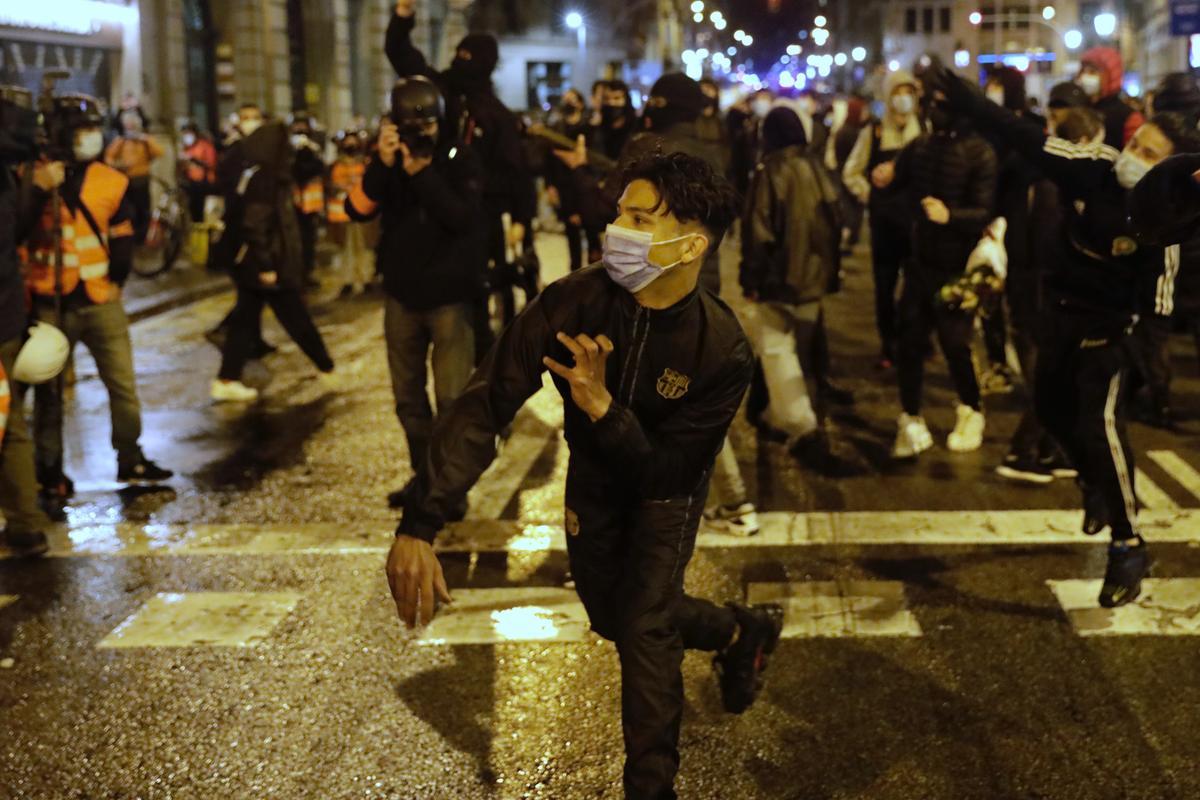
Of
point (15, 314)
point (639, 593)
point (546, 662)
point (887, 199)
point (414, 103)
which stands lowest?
point (546, 662)

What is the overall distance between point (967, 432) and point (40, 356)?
5.07 metres

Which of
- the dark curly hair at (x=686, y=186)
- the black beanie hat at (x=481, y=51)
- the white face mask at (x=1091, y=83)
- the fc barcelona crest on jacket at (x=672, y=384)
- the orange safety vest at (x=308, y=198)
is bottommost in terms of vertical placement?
the fc barcelona crest on jacket at (x=672, y=384)

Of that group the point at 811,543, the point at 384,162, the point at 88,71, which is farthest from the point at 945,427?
the point at 88,71

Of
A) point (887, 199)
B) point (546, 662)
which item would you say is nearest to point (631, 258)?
point (546, 662)

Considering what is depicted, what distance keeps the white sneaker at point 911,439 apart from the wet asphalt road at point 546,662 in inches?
4.4

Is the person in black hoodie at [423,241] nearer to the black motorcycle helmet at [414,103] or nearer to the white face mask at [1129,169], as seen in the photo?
the black motorcycle helmet at [414,103]

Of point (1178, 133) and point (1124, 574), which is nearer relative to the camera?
point (1178, 133)

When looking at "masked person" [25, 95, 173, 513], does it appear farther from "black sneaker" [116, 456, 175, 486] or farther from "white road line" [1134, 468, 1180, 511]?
"white road line" [1134, 468, 1180, 511]

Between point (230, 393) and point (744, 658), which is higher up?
point (230, 393)

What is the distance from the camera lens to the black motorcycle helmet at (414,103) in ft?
20.9

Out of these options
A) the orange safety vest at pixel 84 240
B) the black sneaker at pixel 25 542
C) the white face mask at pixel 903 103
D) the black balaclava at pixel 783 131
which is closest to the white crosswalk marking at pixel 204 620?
the black sneaker at pixel 25 542

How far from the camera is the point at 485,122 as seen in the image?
28.8 feet

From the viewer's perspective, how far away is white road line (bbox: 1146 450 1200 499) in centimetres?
745

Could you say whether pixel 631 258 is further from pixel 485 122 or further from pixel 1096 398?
pixel 485 122
